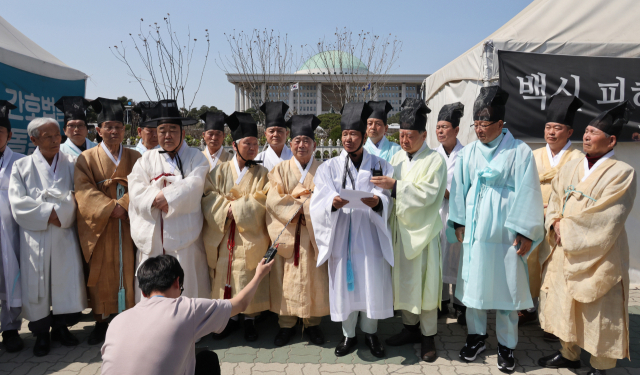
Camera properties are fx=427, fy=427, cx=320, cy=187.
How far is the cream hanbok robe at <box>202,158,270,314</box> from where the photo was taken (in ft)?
13.4

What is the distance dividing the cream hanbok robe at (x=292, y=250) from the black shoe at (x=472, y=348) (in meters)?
1.28

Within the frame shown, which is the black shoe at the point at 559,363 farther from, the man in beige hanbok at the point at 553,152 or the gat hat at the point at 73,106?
the gat hat at the point at 73,106

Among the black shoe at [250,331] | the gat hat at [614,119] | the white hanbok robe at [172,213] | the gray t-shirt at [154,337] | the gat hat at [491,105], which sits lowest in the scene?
the black shoe at [250,331]

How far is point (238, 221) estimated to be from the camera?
4.05 m

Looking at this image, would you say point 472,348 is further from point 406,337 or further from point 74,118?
point 74,118

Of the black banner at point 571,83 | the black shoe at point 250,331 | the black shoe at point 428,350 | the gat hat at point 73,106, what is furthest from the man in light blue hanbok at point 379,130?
the gat hat at point 73,106

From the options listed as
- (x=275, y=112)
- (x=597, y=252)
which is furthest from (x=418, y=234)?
(x=275, y=112)

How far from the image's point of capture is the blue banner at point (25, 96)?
621 centimetres

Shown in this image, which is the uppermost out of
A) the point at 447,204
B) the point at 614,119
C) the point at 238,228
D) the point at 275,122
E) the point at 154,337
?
the point at 275,122

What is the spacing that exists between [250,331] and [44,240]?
7.02 ft

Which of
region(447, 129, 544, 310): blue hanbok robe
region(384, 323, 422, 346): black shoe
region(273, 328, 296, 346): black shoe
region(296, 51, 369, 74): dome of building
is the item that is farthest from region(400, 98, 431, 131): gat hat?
region(296, 51, 369, 74): dome of building

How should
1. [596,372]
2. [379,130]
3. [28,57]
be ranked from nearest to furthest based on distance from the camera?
[596,372] → [379,130] → [28,57]

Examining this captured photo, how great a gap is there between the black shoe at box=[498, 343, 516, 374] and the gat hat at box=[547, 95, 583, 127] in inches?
89.1

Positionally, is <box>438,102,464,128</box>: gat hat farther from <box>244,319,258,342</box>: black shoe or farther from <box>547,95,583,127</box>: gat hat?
<box>244,319,258,342</box>: black shoe
